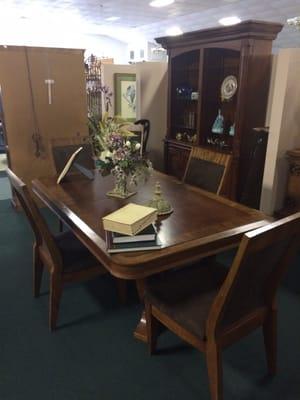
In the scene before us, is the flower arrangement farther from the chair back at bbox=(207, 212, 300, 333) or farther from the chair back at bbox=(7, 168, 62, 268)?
the chair back at bbox=(207, 212, 300, 333)

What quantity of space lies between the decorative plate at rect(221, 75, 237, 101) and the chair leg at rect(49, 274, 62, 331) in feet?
9.68

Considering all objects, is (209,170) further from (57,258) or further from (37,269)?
(37,269)

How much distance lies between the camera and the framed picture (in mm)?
5621

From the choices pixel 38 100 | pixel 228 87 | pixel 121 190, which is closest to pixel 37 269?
pixel 121 190

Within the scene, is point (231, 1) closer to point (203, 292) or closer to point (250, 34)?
point (250, 34)

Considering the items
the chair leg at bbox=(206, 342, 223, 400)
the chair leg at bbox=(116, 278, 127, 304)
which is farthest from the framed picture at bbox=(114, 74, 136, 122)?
the chair leg at bbox=(206, 342, 223, 400)

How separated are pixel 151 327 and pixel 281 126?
2.25 metres

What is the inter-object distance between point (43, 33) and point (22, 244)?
9.97m

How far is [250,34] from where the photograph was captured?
329 centimetres

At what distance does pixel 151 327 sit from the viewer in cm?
179

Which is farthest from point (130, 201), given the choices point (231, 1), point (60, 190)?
point (231, 1)

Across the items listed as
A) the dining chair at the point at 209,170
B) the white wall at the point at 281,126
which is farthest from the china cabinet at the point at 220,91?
the dining chair at the point at 209,170

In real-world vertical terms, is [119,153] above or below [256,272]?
above

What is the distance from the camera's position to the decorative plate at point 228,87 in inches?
154
